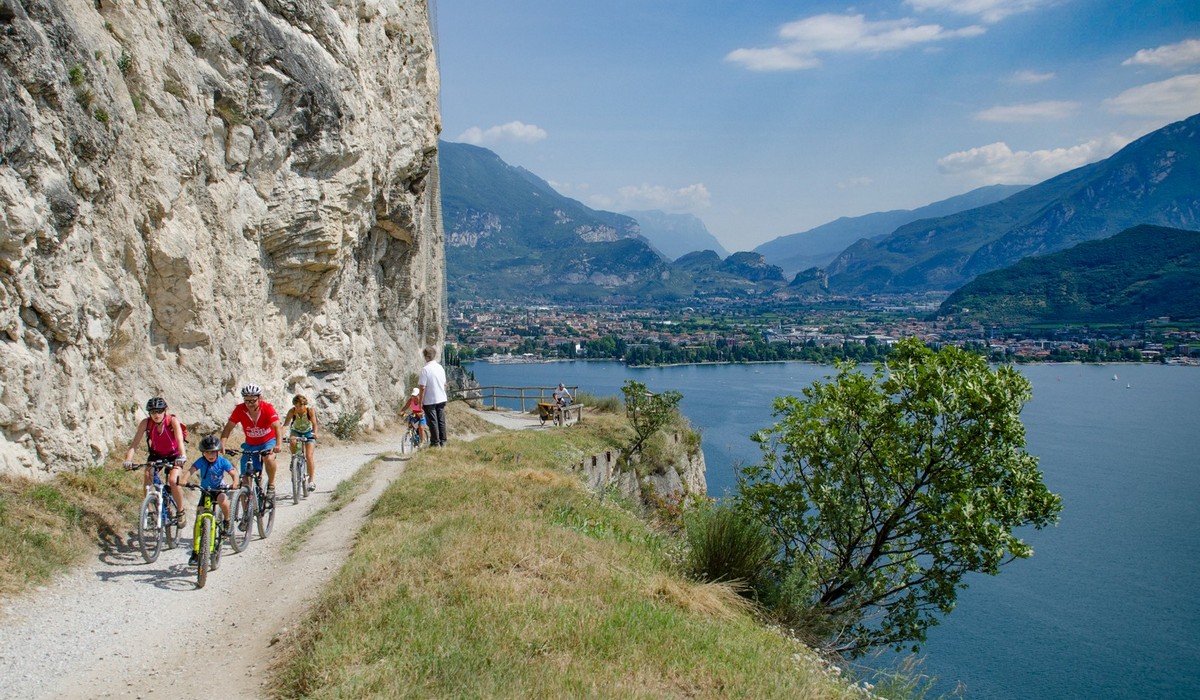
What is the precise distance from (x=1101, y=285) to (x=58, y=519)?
513 ft

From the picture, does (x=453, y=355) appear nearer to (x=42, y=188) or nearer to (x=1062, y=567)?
(x=1062, y=567)

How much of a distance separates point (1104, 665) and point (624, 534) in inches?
757

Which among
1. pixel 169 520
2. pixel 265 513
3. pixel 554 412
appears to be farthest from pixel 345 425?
pixel 554 412

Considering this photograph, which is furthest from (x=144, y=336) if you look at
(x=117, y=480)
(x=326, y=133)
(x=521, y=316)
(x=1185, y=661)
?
(x=521, y=316)

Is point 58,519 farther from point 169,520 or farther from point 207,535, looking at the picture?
point 207,535

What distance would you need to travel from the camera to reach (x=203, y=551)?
7078 mm

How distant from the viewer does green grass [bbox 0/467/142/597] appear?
659 cm

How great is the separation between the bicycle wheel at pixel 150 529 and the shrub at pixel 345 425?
10.3 m

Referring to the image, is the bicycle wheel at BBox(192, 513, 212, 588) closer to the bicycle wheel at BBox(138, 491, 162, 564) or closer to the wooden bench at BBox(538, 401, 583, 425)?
the bicycle wheel at BBox(138, 491, 162, 564)

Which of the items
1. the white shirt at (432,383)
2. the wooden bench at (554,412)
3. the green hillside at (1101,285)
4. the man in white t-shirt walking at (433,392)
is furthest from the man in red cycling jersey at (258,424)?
the green hillside at (1101,285)

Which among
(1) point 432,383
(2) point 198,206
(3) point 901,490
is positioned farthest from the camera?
(1) point 432,383

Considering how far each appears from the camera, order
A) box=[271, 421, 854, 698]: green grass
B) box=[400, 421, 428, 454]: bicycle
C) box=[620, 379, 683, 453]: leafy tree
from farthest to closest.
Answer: box=[620, 379, 683, 453]: leafy tree
box=[400, 421, 428, 454]: bicycle
box=[271, 421, 854, 698]: green grass

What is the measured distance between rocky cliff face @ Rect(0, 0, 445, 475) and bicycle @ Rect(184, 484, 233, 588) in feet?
7.89

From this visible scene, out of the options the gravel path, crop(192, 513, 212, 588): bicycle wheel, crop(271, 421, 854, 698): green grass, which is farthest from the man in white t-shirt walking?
crop(192, 513, 212, 588): bicycle wheel
